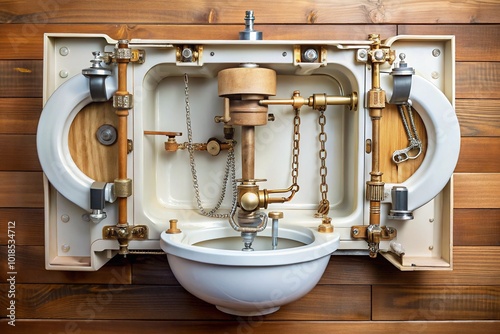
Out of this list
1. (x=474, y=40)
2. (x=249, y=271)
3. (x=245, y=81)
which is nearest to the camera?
(x=249, y=271)

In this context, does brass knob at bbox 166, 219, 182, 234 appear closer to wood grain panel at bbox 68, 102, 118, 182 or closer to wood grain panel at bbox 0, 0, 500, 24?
wood grain panel at bbox 68, 102, 118, 182

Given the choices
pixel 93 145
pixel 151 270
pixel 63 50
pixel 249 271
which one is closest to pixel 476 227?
pixel 249 271

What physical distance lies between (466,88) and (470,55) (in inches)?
3.3

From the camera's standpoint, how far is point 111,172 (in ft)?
3.97

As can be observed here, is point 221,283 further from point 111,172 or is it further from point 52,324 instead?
point 52,324

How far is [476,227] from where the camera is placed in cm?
133

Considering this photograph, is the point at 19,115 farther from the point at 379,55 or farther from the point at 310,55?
the point at 379,55

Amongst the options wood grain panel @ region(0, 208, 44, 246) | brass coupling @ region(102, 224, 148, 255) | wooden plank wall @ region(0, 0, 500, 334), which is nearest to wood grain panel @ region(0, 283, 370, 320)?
wooden plank wall @ region(0, 0, 500, 334)

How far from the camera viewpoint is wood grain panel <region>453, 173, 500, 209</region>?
1.31 meters

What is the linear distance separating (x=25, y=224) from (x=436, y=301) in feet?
3.63

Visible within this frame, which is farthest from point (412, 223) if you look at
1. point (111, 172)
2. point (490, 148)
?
point (111, 172)

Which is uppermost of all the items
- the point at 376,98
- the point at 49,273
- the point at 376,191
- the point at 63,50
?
the point at 63,50

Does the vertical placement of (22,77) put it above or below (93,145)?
above

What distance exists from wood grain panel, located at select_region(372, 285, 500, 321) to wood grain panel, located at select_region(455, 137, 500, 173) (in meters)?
0.32
